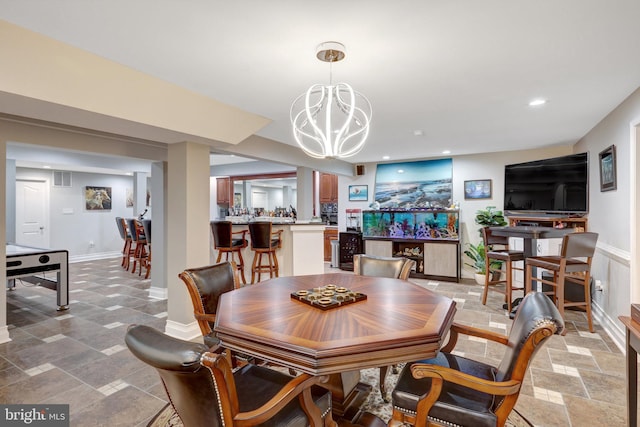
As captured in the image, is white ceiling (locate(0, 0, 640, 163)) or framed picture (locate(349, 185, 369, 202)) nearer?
white ceiling (locate(0, 0, 640, 163))

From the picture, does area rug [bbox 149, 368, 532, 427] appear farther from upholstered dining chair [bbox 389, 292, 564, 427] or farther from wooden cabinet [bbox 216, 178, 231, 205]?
wooden cabinet [bbox 216, 178, 231, 205]

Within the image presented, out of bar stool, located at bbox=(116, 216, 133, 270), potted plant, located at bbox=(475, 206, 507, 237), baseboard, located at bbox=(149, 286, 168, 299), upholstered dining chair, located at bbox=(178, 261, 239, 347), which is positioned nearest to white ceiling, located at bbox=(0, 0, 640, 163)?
upholstered dining chair, located at bbox=(178, 261, 239, 347)

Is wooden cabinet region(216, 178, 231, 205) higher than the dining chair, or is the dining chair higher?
wooden cabinet region(216, 178, 231, 205)

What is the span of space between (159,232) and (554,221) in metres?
Answer: 5.92

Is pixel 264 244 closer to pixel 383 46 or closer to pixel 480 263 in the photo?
pixel 383 46

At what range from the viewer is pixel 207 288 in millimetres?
2246

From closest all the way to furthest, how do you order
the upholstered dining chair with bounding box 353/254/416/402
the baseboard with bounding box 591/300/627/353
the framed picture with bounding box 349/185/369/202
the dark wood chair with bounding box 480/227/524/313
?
the upholstered dining chair with bounding box 353/254/416/402
the baseboard with bounding box 591/300/627/353
the dark wood chair with bounding box 480/227/524/313
the framed picture with bounding box 349/185/369/202

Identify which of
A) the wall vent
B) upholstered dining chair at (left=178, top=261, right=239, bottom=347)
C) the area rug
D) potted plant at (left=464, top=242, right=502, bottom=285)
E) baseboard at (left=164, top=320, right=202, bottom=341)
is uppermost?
the wall vent

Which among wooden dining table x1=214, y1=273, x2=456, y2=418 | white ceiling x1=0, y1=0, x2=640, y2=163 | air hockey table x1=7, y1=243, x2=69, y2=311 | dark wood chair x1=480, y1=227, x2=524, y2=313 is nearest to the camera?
wooden dining table x1=214, y1=273, x2=456, y2=418

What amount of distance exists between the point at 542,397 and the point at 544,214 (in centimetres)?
351

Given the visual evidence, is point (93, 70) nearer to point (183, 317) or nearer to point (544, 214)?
point (183, 317)

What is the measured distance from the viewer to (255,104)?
321cm

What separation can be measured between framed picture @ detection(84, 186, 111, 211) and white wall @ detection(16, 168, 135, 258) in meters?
0.08

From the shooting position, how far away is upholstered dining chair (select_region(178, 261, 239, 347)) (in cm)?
210
